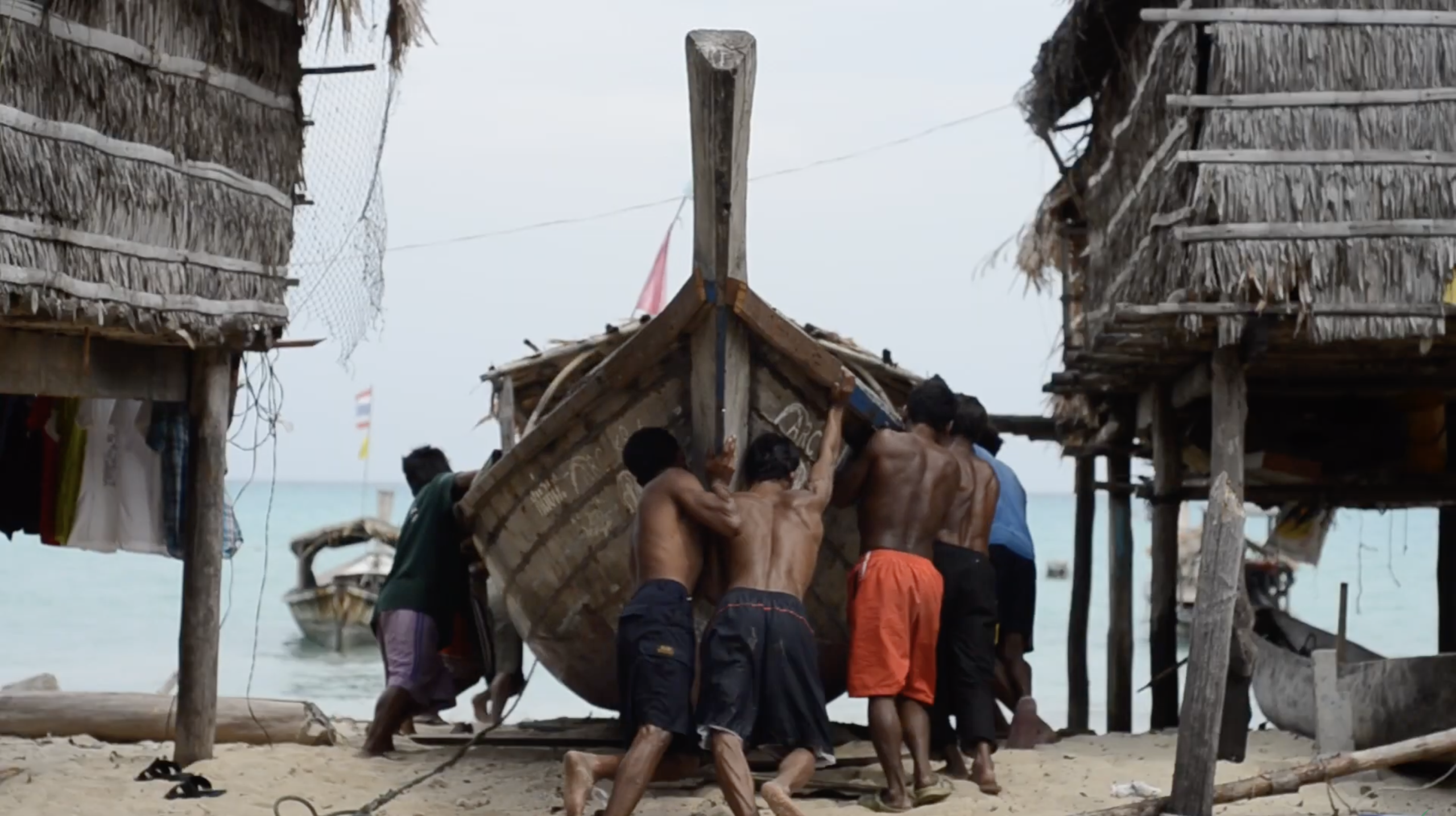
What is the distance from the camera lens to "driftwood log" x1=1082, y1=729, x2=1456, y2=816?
262 inches

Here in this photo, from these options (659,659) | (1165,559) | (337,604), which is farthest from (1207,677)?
(337,604)

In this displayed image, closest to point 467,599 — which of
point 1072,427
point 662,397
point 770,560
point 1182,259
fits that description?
point 662,397

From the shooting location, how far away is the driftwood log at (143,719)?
31.2 feet

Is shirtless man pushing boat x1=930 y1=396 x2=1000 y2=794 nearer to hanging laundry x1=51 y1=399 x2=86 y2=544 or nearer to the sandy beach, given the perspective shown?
the sandy beach

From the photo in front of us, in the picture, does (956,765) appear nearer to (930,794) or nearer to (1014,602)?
(930,794)

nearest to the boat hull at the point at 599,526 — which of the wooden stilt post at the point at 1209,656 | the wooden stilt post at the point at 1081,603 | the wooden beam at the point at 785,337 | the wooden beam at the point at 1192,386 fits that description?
the wooden beam at the point at 785,337

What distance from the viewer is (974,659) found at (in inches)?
311

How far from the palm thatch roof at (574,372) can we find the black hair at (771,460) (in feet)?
6.73

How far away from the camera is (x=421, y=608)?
30.1ft

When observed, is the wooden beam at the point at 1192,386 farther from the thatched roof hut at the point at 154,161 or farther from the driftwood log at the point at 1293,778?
the thatched roof hut at the point at 154,161

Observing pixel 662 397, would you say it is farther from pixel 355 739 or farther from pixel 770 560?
pixel 355 739

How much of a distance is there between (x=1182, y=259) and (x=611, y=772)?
3991 millimetres

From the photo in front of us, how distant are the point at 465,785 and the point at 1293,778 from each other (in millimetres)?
3674

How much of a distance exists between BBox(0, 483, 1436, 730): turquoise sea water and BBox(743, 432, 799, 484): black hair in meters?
2.44
